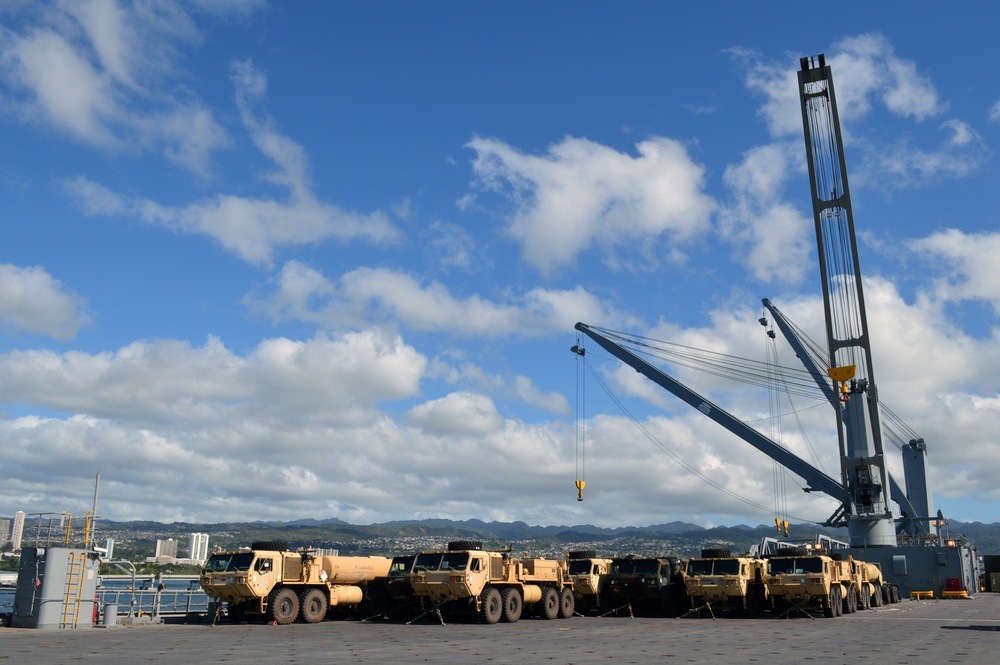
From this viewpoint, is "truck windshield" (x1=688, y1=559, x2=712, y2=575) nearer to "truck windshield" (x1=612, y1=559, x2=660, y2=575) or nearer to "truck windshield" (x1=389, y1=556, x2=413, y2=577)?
"truck windshield" (x1=612, y1=559, x2=660, y2=575)

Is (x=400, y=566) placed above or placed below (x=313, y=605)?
above

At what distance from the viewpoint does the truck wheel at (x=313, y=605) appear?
82.0 ft

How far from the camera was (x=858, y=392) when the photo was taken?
55156 millimetres

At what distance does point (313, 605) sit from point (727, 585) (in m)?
14.3

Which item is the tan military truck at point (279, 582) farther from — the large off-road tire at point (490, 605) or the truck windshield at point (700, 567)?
the truck windshield at point (700, 567)

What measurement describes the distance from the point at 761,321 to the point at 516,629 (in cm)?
6196

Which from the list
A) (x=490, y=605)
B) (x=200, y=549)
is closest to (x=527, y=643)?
(x=490, y=605)

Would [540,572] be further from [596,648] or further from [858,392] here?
[858,392]

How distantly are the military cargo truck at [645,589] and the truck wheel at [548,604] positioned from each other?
3.13m

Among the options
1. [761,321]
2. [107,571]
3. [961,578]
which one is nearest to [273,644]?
[107,571]

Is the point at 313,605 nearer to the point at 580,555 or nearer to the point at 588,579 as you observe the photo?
the point at 588,579

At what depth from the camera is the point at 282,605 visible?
24.2 meters

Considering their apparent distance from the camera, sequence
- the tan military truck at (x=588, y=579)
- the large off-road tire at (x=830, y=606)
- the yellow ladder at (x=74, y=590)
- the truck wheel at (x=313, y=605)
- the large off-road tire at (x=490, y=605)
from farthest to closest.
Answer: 1. the tan military truck at (x=588, y=579)
2. the large off-road tire at (x=830, y=606)
3. the large off-road tire at (x=490, y=605)
4. the truck wheel at (x=313, y=605)
5. the yellow ladder at (x=74, y=590)

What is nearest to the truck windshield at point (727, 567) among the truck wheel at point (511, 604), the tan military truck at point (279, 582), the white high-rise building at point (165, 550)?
the truck wheel at point (511, 604)
